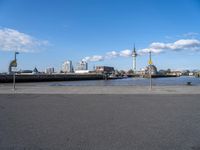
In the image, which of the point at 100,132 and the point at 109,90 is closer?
the point at 100,132

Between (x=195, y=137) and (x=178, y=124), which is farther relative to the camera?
(x=178, y=124)

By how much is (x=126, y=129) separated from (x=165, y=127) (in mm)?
1248

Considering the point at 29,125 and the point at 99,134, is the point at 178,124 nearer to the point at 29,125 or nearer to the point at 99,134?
the point at 99,134

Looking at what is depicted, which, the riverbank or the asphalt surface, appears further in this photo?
the riverbank

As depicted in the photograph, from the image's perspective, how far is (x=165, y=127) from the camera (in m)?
8.12

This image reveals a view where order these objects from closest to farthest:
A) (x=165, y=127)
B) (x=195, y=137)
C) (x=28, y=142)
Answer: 1. (x=28, y=142)
2. (x=195, y=137)
3. (x=165, y=127)

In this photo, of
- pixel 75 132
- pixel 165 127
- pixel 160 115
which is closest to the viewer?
pixel 75 132

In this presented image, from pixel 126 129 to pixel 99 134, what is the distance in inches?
40.3

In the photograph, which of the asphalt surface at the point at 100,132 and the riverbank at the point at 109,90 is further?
the riverbank at the point at 109,90

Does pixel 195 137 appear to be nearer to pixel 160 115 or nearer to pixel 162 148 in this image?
pixel 162 148

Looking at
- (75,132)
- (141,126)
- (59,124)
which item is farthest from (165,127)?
(59,124)

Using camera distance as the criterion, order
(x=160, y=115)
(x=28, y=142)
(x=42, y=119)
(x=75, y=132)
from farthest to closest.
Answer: (x=160, y=115), (x=42, y=119), (x=75, y=132), (x=28, y=142)

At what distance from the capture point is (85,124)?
8.62 metres

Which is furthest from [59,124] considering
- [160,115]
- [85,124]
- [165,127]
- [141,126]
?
[160,115]
